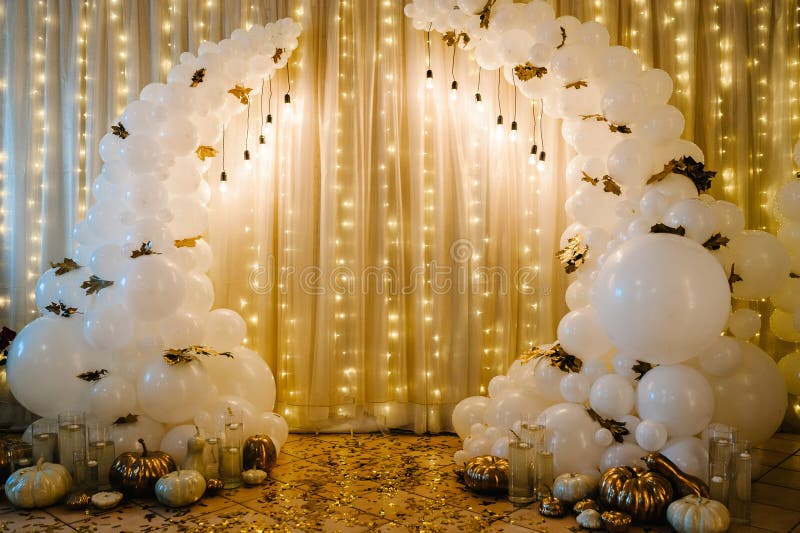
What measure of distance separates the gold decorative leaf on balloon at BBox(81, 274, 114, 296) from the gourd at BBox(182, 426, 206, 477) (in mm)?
937

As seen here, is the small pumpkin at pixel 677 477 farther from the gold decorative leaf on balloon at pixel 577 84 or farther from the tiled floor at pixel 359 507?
the gold decorative leaf on balloon at pixel 577 84

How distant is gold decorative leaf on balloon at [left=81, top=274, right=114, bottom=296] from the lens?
3459mm

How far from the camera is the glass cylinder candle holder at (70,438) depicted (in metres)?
3.14

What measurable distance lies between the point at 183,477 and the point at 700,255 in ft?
8.01

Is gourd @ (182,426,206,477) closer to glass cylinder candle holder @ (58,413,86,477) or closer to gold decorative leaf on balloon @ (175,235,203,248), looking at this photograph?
glass cylinder candle holder @ (58,413,86,477)

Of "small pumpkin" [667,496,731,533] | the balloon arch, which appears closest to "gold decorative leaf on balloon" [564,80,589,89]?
the balloon arch

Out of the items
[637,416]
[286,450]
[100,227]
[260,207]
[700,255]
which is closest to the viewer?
[700,255]

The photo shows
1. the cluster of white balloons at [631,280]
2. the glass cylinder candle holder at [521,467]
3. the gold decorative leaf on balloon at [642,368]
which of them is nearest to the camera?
the cluster of white balloons at [631,280]

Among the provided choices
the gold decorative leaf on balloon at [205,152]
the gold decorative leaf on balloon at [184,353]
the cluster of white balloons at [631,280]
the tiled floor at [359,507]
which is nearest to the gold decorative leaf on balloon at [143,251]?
the gold decorative leaf on balloon at [184,353]

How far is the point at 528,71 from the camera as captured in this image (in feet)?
11.7

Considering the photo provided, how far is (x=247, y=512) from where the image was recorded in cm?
292

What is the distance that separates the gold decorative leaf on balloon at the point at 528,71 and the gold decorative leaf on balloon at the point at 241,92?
155cm

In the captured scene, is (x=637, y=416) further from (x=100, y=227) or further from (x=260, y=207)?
(x=100, y=227)

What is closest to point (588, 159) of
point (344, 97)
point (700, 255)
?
point (700, 255)
